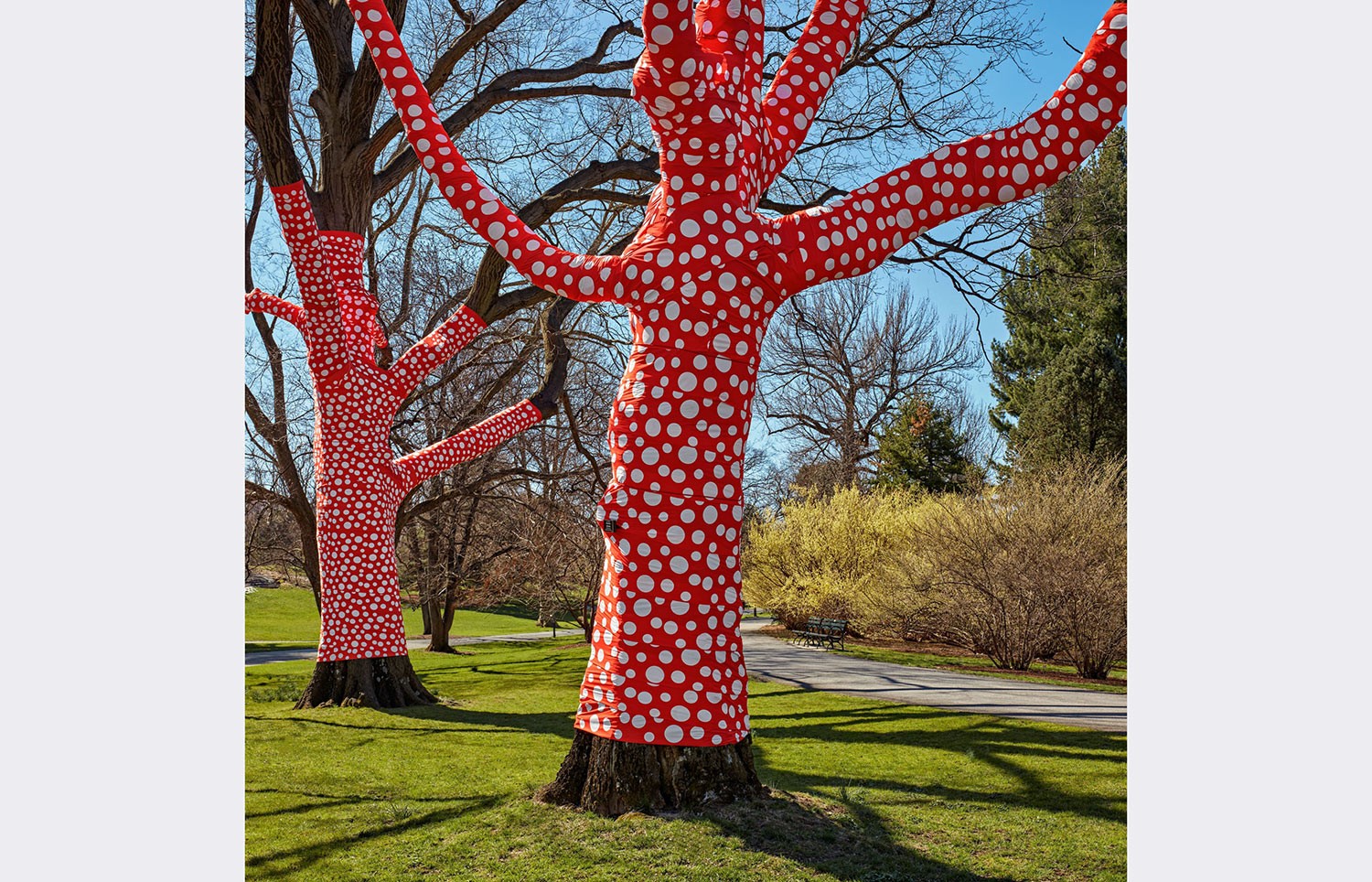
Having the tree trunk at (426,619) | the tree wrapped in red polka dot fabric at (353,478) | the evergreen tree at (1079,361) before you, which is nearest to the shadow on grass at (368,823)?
the tree wrapped in red polka dot fabric at (353,478)

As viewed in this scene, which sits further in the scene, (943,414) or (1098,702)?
(943,414)

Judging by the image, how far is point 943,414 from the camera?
68.5ft

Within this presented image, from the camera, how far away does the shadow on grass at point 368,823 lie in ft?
11.9

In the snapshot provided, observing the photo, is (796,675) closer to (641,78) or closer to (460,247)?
(460,247)

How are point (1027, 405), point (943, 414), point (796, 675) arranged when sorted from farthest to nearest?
1. point (943, 414)
2. point (1027, 405)
3. point (796, 675)

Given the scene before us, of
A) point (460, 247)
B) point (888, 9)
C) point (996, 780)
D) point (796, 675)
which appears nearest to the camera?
point (996, 780)

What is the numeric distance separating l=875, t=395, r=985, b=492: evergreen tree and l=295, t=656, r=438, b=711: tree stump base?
14.3 meters

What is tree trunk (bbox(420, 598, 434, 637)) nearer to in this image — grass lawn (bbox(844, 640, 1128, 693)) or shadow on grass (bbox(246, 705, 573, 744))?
grass lawn (bbox(844, 640, 1128, 693))

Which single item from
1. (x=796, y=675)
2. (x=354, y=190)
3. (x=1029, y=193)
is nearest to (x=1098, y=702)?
(x=796, y=675)

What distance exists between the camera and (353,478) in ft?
24.0

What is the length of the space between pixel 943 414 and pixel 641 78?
1817 centimetres

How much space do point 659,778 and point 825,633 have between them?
1077cm

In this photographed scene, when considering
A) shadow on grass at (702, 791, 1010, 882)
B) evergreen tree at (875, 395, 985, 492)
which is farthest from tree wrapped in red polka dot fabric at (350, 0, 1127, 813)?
evergreen tree at (875, 395, 985, 492)

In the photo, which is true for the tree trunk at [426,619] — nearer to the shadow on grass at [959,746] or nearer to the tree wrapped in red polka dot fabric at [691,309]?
the shadow on grass at [959,746]
